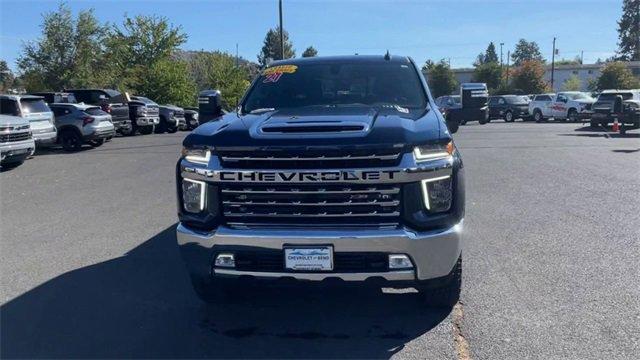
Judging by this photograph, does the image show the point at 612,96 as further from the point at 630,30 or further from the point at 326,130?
the point at 630,30

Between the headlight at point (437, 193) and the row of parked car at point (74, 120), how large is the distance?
9.97 metres

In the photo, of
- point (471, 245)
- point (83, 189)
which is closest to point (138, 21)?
point (83, 189)

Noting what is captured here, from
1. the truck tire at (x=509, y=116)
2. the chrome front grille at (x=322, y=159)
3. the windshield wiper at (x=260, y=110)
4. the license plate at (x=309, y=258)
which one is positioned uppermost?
the windshield wiper at (x=260, y=110)

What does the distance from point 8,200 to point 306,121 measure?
25.2ft

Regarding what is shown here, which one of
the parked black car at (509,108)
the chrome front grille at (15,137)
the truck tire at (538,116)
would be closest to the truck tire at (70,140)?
the chrome front grille at (15,137)

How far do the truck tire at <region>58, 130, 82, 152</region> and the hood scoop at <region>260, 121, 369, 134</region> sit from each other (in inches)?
638

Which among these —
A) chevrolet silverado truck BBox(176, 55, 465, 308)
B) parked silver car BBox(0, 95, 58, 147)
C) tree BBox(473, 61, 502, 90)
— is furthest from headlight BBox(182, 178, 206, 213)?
tree BBox(473, 61, 502, 90)

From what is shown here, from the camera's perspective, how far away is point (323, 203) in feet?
12.8

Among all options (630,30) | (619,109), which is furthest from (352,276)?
(630,30)

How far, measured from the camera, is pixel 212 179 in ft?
13.2

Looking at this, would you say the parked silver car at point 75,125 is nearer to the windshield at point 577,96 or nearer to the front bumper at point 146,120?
the front bumper at point 146,120

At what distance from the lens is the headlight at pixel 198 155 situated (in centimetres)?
405

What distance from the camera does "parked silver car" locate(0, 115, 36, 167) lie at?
13133 millimetres

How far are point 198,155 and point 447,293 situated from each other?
6.85ft
